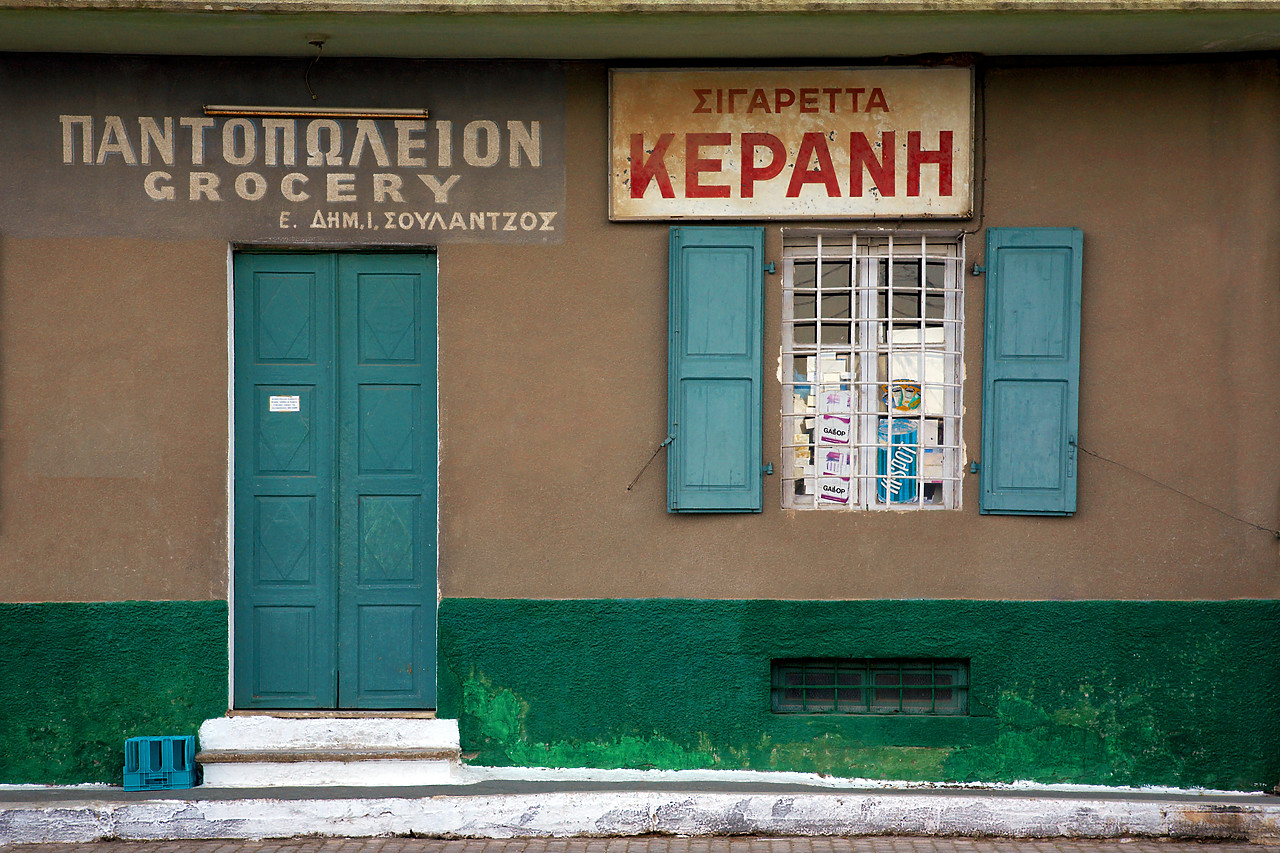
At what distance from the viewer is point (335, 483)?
523cm

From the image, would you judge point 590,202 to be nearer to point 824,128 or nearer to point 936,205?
point 824,128

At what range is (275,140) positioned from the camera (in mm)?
5062

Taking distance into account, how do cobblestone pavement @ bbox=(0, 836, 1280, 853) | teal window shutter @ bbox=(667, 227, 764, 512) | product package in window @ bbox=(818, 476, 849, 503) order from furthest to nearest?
product package in window @ bbox=(818, 476, 849, 503) → teal window shutter @ bbox=(667, 227, 764, 512) → cobblestone pavement @ bbox=(0, 836, 1280, 853)

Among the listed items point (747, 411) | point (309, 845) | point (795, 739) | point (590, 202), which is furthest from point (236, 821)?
point (590, 202)

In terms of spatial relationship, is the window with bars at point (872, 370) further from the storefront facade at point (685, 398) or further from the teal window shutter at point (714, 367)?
the teal window shutter at point (714, 367)

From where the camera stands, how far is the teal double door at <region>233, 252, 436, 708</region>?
520 centimetres

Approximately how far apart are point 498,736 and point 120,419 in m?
2.57

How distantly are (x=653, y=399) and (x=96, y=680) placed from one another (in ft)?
10.6

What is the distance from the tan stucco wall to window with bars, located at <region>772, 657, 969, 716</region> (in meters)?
0.40

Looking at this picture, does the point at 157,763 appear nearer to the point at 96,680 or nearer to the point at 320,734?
the point at 96,680

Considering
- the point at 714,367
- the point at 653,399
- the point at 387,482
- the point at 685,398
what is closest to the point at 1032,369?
the point at 714,367

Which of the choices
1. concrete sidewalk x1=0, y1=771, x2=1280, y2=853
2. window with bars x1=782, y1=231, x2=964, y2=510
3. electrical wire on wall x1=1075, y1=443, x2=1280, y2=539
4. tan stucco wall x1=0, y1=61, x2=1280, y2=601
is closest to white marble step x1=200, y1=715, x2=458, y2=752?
concrete sidewalk x1=0, y1=771, x2=1280, y2=853

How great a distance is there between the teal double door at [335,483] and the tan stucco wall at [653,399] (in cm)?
20

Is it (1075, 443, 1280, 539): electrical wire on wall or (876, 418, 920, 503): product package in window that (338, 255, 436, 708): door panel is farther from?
(1075, 443, 1280, 539): electrical wire on wall
